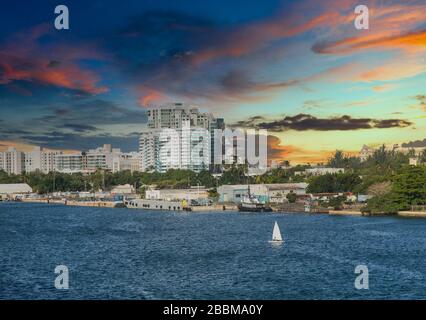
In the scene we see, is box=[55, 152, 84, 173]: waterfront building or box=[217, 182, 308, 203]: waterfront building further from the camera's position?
box=[55, 152, 84, 173]: waterfront building

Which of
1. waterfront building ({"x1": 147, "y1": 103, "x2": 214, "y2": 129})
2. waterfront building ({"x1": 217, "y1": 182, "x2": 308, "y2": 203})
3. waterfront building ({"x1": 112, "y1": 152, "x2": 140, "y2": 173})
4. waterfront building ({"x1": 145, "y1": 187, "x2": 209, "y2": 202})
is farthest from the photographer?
waterfront building ({"x1": 112, "y1": 152, "x2": 140, "y2": 173})

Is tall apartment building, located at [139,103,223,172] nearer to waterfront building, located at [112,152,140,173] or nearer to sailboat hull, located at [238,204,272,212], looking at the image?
waterfront building, located at [112,152,140,173]

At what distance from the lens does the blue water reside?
1073cm

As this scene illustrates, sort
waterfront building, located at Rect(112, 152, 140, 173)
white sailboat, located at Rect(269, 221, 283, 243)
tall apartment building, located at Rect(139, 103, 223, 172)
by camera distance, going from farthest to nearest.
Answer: waterfront building, located at Rect(112, 152, 140, 173) → tall apartment building, located at Rect(139, 103, 223, 172) → white sailboat, located at Rect(269, 221, 283, 243)

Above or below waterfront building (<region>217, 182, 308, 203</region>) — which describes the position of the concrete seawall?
below

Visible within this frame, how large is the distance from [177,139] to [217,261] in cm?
5108

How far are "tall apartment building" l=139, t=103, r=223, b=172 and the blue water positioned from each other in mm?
40354

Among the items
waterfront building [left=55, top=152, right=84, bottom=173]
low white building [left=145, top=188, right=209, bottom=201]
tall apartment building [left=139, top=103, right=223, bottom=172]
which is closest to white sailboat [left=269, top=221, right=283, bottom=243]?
low white building [left=145, top=188, right=209, bottom=201]

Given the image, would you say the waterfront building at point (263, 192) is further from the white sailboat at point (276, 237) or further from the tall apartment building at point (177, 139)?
the tall apartment building at point (177, 139)

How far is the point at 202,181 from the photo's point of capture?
152ft

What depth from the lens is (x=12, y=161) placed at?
259 feet

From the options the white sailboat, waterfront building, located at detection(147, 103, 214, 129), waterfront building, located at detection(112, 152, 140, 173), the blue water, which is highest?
waterfront building, located at detection(147, 103, 214, 129)

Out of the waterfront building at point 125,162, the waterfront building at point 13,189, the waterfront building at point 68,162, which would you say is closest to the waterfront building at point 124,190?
the waterfront building at point 13,189
